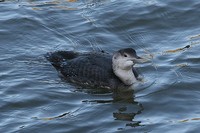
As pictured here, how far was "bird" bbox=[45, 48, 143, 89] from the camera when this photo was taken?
13383 mm

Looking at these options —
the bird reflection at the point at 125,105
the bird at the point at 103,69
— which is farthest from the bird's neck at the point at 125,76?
the bird reflection at the point at 125,105

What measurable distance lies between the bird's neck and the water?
27 cm

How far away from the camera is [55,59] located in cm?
1398

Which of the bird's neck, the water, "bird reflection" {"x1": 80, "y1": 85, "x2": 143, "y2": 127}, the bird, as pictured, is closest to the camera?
the water

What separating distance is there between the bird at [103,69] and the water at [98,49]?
228 mm

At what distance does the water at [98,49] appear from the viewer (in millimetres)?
11680

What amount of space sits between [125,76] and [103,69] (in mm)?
A: 409

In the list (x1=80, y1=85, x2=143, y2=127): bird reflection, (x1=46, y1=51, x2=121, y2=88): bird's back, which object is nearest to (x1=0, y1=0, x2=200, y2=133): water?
(x1=80, y1=85, x2=143, y2=127): bird reflection

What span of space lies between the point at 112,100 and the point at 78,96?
567 millimetres

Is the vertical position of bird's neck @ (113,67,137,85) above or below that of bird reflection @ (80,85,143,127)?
above

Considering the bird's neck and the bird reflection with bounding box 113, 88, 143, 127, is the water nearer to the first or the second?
the bird reflection with bounding box 113, 88, 143, 127

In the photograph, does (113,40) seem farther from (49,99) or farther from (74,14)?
(49,99)

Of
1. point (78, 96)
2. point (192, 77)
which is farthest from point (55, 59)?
point (192, 77)

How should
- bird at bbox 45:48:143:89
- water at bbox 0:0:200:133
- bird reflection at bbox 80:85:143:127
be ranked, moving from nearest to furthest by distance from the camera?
1. water at bbox 0:0:200:133
2. bird reflection at bbox 80:85:143:127
3. bird at bbox 45:48:143:89
